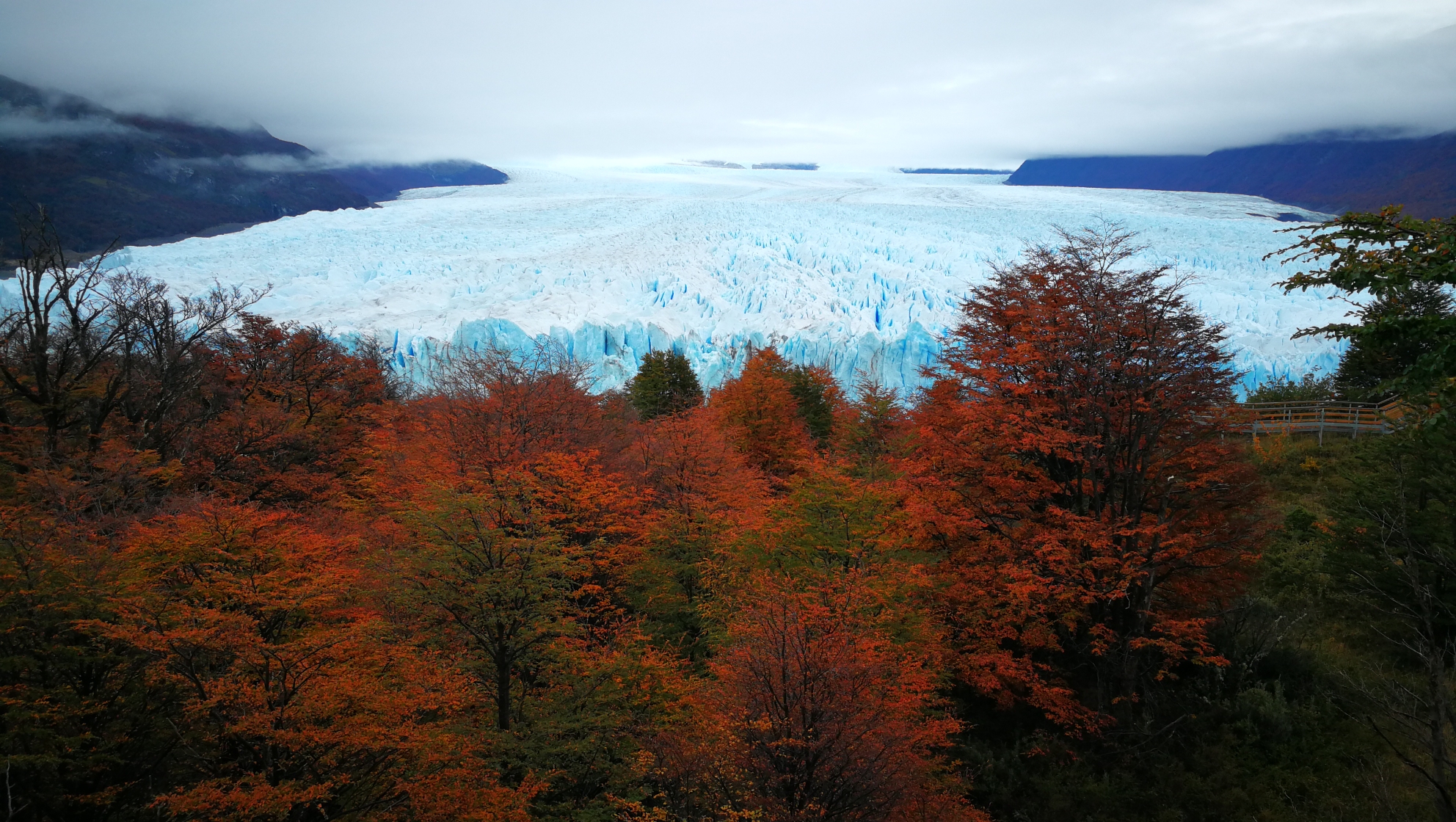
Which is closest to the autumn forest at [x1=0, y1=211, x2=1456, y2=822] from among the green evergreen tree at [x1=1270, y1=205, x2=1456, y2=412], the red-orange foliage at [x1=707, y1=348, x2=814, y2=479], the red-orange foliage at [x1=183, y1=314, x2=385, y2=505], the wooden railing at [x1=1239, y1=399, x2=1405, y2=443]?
the green evergreen tree at [x1=1270, y1=205, x2=1456, y2=412]

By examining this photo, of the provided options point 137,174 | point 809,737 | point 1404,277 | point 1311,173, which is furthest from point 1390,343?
point 137,174

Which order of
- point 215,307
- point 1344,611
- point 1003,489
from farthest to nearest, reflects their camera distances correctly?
point 215,307 < point 1344,611 < point 1003,489

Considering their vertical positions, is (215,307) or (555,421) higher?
(215,307)

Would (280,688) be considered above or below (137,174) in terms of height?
below

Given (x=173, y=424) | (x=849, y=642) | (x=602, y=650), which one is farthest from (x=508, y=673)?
(x=173, y=424)

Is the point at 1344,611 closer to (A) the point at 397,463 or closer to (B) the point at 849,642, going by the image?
(B) the point at 849,642

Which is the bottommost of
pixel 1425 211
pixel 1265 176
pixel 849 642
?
pixel 849 642

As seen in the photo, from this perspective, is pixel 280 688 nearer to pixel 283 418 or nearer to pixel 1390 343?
pixel 1390 343
